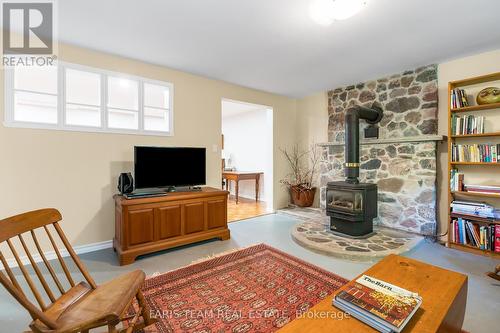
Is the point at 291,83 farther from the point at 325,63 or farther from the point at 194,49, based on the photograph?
the point at 194,49

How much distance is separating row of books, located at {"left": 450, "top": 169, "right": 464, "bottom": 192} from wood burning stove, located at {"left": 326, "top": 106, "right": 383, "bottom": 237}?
2.82ft

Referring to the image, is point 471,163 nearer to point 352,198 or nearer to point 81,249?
point 352,198

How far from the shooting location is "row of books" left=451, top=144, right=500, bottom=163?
269cm

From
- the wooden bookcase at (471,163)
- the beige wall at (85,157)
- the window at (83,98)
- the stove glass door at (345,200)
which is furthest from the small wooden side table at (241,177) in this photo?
the wooden bookcase at (471,163)

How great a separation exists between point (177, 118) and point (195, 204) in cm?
135

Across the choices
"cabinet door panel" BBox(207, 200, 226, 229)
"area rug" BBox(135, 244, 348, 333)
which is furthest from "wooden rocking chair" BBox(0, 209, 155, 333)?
"cabinet door panel" BBox(207, 200, 226, 229)

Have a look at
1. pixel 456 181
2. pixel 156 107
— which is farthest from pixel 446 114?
pixel 156 107

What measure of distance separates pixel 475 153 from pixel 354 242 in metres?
1.79

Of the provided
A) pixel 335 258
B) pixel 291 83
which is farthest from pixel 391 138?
pixel 335 258

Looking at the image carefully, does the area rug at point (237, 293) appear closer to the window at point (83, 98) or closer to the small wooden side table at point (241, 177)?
the window at point (83, 98)

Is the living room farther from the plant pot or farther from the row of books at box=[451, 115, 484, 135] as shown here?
the plant pot

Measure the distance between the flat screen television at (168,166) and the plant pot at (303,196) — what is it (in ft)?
7.36

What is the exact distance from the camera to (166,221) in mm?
2838

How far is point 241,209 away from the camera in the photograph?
5105 millimetres
